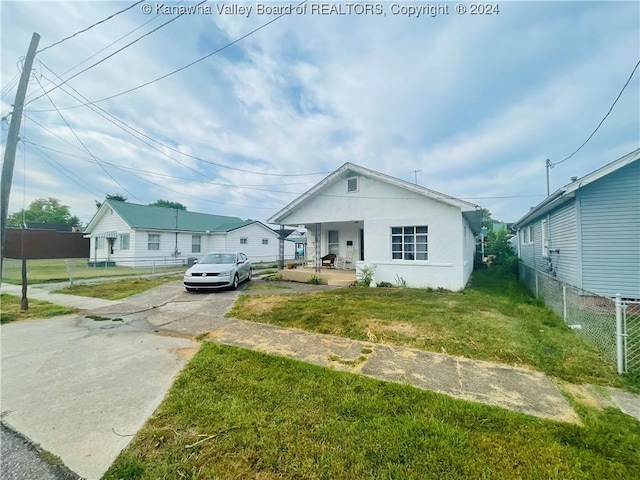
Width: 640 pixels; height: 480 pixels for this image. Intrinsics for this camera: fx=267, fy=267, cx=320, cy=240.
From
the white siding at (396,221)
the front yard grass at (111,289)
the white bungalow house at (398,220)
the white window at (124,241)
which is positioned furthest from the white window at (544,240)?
the white window at (124,241)

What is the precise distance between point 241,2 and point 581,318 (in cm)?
1001

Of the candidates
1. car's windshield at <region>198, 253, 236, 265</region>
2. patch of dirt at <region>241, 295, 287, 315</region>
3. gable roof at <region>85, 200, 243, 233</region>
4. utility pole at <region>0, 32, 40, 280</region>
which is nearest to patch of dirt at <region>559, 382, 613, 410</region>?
patch of dirt at <region>241, 295, 287, 315</region>

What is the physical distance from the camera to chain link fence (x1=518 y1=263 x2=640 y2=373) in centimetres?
365

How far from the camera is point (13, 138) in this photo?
23.1 ft

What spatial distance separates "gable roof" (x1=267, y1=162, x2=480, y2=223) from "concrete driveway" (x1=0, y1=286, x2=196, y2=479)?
9164 millimetres

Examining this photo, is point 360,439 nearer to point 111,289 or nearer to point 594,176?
point 594,176

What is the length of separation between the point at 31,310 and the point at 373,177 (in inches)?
489

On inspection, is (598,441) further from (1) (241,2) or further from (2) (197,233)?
(2) (197,233)

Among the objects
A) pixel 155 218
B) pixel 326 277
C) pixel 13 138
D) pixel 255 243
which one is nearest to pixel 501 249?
pixel 326 277

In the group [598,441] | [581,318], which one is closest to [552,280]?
[581,318]

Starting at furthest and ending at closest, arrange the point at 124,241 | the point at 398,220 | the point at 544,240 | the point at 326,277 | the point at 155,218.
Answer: the point at 155,218 < the point at 124,241 < the point at 326,277 < the point at 544,240 < the point at 398,220

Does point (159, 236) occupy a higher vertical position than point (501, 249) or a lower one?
higher

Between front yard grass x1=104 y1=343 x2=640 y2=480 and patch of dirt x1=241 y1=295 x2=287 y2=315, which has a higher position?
front yard grass x1=104 y1=343 x2=640 y2=480

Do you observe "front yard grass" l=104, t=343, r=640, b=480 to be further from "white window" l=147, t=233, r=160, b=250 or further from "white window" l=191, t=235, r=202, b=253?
"white window" l=191, t=235, r=202, b=253
